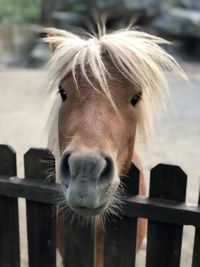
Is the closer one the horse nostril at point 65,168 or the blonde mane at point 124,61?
the horse nostril at point 65,168

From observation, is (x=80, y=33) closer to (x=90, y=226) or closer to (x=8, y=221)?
(x=8, y=221)

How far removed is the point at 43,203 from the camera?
6.32ft

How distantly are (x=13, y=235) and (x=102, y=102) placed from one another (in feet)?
3.12

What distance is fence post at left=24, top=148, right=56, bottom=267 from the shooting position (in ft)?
6.14

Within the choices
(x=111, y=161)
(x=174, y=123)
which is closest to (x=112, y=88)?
(x=111, y=161)

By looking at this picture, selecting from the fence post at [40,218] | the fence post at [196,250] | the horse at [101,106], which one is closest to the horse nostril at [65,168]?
the horse at [101,106]

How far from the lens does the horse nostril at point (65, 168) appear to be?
140 centimetres

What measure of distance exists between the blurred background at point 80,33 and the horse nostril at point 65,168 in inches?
29.6

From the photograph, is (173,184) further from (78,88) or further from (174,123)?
(174,123)

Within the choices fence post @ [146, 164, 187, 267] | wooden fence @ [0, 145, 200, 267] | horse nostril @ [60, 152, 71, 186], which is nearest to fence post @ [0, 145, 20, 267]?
wooden fence @ [0, 145, 200, 267]

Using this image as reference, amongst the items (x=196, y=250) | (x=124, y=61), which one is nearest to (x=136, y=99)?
(x=124, y=61)

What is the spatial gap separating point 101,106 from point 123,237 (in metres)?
0.67

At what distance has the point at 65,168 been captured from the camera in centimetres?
141

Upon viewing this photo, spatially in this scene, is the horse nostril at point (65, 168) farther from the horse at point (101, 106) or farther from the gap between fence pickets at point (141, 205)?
the gap between fence pickets at point (141, 205)
